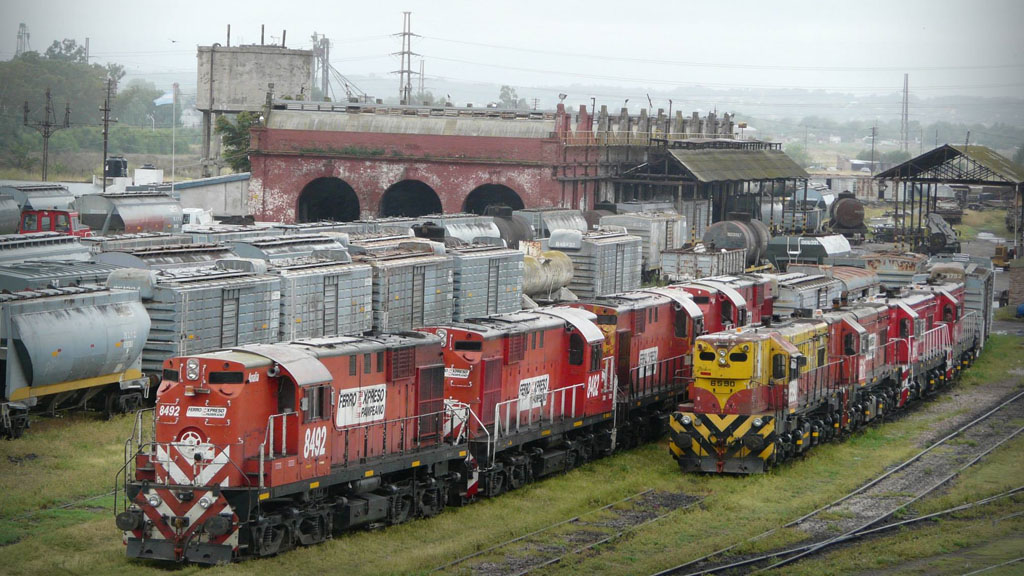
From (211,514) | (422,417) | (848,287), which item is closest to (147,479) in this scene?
(211,514)

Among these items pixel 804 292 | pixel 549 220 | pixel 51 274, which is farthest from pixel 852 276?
pixel 51 274

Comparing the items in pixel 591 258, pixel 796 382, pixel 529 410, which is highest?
pixel 591 258

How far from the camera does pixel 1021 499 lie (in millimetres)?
24125

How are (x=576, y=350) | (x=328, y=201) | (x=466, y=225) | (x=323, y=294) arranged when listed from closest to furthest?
(x=576, y=350)
(x=323, y=294)
(x=466, y=225)
(x=328, y=201)

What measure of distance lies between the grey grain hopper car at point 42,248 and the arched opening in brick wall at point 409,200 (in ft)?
93.6

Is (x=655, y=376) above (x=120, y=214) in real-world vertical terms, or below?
below

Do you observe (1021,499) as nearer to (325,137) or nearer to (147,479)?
(147,479)

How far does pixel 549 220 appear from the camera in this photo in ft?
184

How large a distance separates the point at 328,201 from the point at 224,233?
28992 mm

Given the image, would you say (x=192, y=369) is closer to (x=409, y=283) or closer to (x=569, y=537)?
(x=569, y=537)

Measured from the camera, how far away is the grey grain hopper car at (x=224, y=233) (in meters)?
40.0

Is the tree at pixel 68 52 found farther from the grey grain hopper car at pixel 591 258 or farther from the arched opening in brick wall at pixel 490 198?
the grey grain hopper car at pixel 591 258

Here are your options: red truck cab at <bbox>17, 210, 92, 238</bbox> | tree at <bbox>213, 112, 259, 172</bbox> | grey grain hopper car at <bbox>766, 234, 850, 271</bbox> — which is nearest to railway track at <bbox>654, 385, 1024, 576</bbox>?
grey grain hopper car at <bbox>766, 234, 850, 271</bbox>

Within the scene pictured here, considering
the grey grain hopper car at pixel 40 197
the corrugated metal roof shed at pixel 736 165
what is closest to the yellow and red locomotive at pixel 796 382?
the corrugated metal roof shed at pixel 736 165
